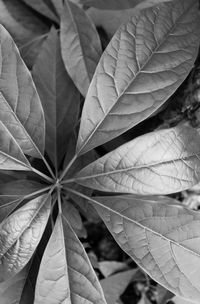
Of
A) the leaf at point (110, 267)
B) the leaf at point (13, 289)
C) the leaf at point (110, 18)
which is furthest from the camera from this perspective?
the leaf at point (110, 267)

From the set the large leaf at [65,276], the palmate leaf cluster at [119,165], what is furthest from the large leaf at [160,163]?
the large leaf at [65,276]

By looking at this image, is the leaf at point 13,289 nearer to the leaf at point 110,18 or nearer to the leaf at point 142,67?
the leaf at point 142,67

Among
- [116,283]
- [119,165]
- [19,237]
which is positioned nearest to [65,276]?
[19,237]

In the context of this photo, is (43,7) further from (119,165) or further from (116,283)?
(116,283)

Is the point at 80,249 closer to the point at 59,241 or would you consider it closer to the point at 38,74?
the point at 59,241

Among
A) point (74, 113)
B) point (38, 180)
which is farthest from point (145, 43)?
point (38, 180)

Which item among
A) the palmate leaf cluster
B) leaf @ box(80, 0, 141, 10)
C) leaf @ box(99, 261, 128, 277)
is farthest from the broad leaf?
leaf @ box(99, 261, 128, 277)
